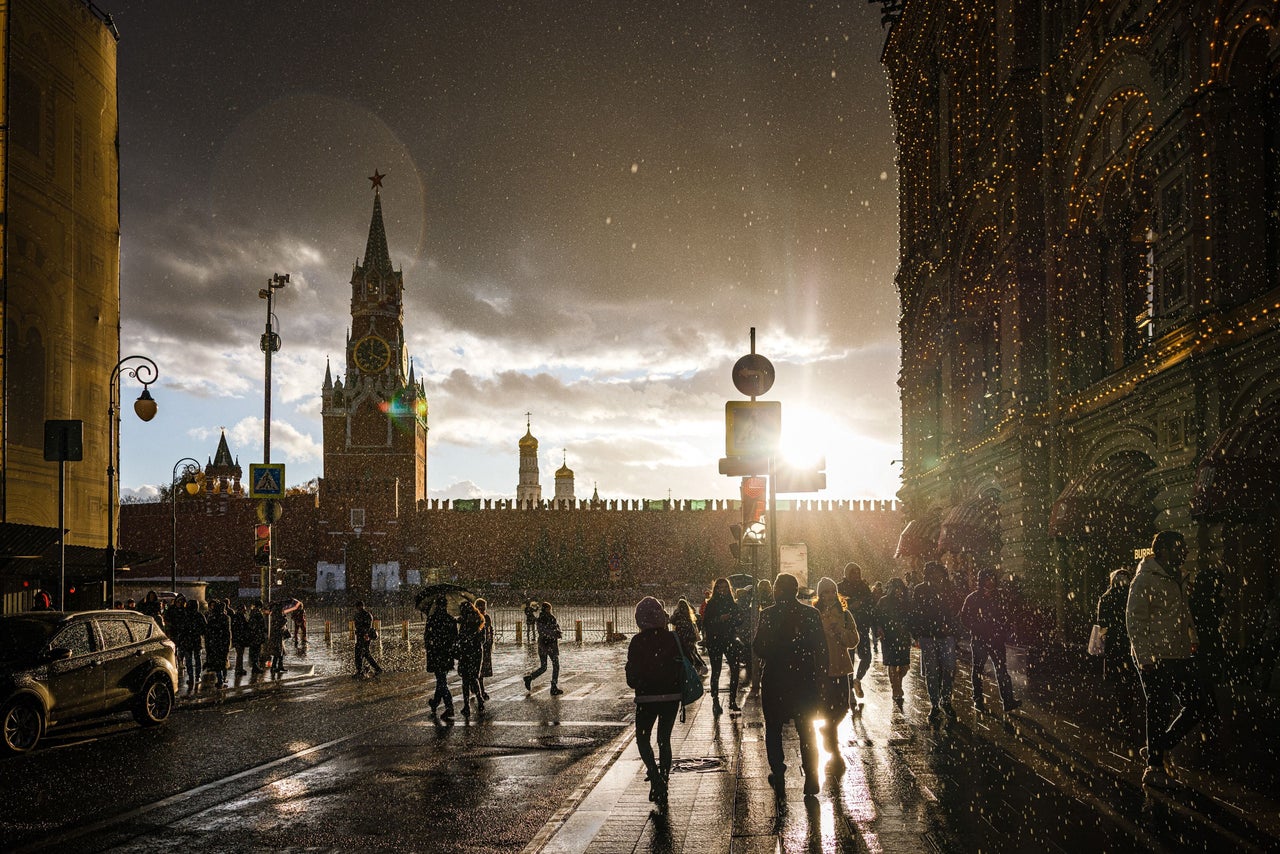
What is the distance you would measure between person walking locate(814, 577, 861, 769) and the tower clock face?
9376 centimetres

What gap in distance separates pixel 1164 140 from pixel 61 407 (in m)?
26.7

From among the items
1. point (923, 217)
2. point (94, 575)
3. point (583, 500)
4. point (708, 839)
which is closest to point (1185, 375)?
point (708, 839)

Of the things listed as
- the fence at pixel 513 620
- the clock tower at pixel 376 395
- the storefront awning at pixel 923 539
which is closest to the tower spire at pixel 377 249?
the clock tower at pixel 376 395

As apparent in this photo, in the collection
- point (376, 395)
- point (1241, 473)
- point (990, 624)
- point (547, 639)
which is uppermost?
point (376, 395)

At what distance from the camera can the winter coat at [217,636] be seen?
20.3 m

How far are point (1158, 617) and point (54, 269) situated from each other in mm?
28265

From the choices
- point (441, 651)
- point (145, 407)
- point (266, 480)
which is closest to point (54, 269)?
point (145, 407)

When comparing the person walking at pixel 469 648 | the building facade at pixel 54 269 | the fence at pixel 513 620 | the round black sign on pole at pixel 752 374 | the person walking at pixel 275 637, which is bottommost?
the fence at pixel 513 620

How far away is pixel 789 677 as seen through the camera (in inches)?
331

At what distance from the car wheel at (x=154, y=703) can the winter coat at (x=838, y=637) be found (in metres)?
9.03

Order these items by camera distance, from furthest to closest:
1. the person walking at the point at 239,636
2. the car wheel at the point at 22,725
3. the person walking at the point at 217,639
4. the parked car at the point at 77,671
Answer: the person walking at the point at 239,636 → the person walking at the point at 217,639 → the parked car at the point at 77,671 → the car wheel at the point at 22,725

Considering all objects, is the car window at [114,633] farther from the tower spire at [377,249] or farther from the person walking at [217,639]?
the tower spire at [377,249]

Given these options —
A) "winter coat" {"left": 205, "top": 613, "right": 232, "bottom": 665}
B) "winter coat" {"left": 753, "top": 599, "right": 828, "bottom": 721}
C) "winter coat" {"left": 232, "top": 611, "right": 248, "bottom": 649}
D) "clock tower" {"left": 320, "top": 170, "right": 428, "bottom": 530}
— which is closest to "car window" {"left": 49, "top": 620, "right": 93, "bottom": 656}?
"winter coat" {"left": 205, "top": 613, "right": 232, "bottom": 665}

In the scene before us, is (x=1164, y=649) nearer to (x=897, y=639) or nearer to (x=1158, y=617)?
(x=1158, y=617)
